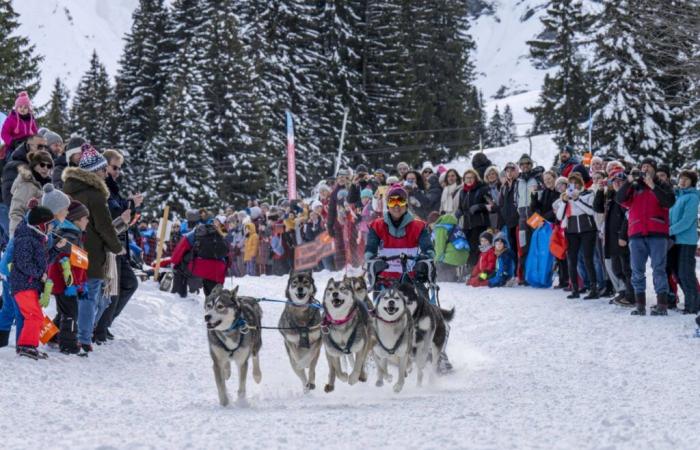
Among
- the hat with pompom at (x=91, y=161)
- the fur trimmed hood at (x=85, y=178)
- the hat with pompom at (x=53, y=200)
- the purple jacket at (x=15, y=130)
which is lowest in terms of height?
the hat with pompom at (x=53, y=200)

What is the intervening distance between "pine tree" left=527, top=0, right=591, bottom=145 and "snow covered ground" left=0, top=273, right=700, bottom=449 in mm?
27670

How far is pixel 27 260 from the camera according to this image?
7.28 meters

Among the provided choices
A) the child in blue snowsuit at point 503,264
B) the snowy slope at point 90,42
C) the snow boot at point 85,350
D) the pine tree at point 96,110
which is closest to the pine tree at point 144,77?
the pine tree at point 96,110

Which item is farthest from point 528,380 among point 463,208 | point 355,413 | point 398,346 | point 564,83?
point 564,83

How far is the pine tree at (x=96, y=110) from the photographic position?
48.0 meters

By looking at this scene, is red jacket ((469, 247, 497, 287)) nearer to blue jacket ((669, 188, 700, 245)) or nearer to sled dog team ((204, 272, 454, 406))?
blue jacket ((669, 188, 700, 245))

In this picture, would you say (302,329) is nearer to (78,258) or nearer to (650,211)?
(78,258)

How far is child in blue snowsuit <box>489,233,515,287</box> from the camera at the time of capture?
13.8 m

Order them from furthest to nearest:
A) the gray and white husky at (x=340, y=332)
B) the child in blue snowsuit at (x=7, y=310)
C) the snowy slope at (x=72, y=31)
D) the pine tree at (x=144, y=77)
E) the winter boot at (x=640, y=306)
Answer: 1. the snowy slope at (x=72, y=31)
2. the pine tree at (x=144, y=77)
3. the winter boot at (x=640, y=306)
4. the child in blue snowsuit at (x=7, y=310)
5. the gray and white husky at (x=340, y=332)

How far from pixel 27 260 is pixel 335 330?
280 cm

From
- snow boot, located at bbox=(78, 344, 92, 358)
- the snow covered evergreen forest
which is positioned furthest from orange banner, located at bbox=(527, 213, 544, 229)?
the snow covered evergreen forest

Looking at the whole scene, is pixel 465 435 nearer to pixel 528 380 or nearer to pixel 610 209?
pixel 528 380

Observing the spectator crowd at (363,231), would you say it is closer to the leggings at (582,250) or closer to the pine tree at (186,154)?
the leggings at (582,250)

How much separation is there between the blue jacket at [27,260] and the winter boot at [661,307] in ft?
22.9
